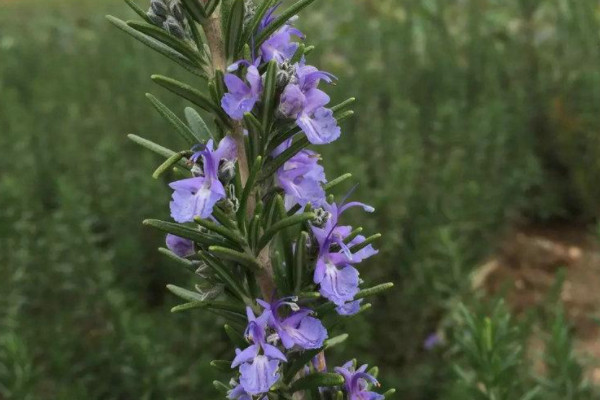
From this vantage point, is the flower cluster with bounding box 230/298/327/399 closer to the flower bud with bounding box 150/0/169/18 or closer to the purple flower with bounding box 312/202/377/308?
the purple flower with bounding box 312/202/377/308

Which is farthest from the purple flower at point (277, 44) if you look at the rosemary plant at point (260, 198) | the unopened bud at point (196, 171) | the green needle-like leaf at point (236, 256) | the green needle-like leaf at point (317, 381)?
the green needle-like leaf at point (317, 381)

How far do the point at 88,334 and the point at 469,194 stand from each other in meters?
1.79

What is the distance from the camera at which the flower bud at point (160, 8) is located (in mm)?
1238

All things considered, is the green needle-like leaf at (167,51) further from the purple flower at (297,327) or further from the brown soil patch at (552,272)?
the brown soil patch at (552,272)

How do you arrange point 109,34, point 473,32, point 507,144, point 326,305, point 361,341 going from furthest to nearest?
1. point 109,34
2. point 473,32
3. point 507,144
4. point 361,341
5. point 326,305

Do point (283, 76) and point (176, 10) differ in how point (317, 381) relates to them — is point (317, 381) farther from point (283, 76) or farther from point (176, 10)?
point (176, 10)

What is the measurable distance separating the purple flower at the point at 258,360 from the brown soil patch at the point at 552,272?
2.50 metres

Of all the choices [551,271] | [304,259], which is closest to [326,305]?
[304,259]

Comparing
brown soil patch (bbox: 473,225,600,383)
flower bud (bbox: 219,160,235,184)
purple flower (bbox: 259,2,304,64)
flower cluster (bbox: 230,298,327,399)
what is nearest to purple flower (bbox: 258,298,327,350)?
flower cluster (bbox: 230,298,327,399)

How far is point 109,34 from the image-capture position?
6.34m

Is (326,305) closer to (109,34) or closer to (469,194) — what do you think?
(469,194)

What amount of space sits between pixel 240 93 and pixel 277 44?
16cm

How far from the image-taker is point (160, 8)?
125cm

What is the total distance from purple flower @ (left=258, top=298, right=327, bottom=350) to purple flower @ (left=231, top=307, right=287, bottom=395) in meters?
0.02
